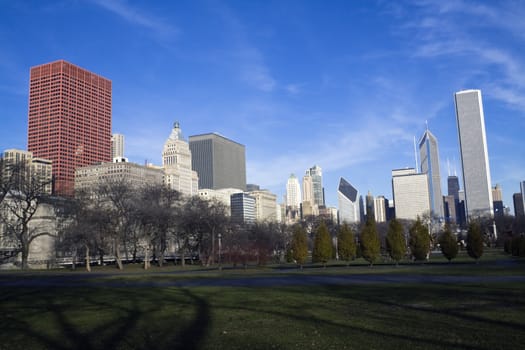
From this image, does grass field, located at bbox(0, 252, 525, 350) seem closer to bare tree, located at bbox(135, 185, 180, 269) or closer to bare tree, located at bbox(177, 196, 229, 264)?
bare tree, located at bbox(135, 185, 180, 269)

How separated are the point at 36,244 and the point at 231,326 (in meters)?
92.2

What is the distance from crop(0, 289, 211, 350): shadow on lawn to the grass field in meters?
0.03

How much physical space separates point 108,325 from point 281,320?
18.4 ft

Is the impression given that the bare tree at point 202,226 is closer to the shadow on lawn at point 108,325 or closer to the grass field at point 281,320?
the grass field at point 281,320

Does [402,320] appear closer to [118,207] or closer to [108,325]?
[108,325]

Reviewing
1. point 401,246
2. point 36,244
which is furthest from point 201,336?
point 36,244

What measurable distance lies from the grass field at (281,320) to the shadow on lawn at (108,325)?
0.03m

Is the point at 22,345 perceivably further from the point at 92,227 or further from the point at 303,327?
the point at 92,227

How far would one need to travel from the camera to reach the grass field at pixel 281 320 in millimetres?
12195

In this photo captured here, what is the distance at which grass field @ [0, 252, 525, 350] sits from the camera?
12.2m

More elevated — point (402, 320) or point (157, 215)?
point (157, 215)

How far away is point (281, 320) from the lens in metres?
15.6

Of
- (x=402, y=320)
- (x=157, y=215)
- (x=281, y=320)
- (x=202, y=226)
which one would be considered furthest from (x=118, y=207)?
(x=402, y=320)

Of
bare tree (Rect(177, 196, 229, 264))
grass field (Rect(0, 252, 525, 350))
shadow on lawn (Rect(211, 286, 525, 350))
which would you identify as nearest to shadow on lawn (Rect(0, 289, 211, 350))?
grass field (Rect(0, 252, 525, 350))
